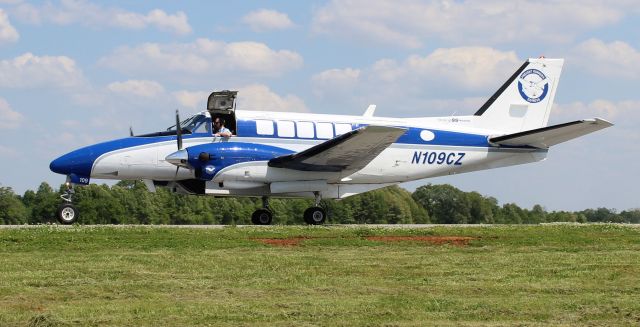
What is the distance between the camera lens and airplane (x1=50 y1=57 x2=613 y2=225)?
2812cm

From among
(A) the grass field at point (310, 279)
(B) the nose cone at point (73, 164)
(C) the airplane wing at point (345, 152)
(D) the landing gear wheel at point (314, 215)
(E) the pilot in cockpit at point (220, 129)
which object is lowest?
(A) the grass field at point (310, 279)

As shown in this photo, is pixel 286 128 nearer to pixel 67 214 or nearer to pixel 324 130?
pixel 324 130

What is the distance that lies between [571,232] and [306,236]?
301 inches

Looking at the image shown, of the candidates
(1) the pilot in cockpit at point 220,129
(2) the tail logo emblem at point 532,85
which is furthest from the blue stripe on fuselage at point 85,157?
(2) the tail logo emblem at point 532,85

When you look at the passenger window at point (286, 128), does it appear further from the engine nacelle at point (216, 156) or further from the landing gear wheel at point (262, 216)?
the landing gear wheel at point (262, 216)

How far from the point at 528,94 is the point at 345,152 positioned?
8.46 meters

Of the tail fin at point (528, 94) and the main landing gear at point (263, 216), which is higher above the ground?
the tail fin at point (528, 94)

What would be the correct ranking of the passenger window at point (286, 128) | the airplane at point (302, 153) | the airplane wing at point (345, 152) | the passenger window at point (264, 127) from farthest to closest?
the passenger window at point (286, 128) < the passenger window at point (264, 127) < the airplane at point (302, 153) < the airplane wing at point (345, 152)

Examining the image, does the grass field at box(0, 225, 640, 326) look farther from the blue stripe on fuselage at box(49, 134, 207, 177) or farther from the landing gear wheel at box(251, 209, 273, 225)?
the landing gear wheel at box(251, 209, 273, 225)

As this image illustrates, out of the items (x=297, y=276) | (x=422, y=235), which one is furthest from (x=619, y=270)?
(x=422, y=235)

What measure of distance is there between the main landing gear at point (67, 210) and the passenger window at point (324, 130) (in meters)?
7.58

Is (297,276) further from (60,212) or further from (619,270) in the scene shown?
(60,212)

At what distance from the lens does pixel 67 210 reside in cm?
2791

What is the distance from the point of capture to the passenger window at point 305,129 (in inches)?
1180
